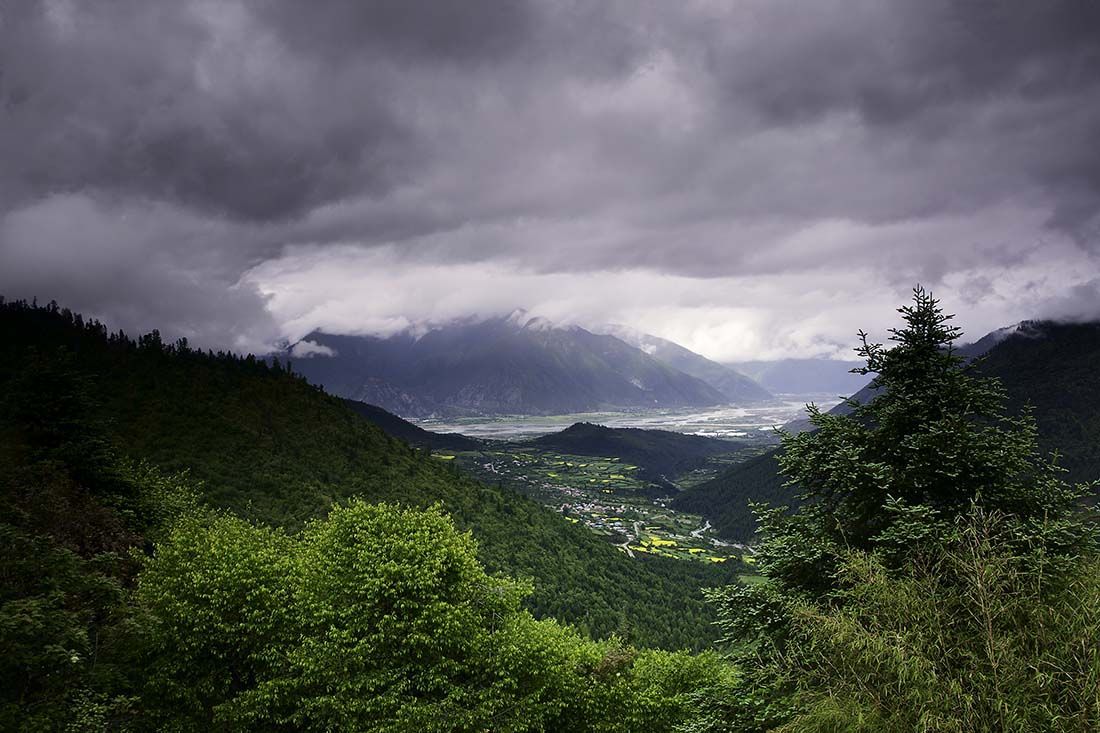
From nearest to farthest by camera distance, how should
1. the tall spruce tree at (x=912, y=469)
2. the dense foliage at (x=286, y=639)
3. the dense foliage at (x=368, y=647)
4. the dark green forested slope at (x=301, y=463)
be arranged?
the tall spruce tree at (x=912, y=469)
the dense foliage at (x=286, y=639)
the dense foliage at (x=368, y=647)
the dark green forested slope at (x=301, y=463)

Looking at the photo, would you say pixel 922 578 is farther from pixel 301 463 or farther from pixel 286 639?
pixel 301 463

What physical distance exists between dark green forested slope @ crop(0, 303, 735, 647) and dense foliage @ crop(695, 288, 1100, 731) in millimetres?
70628

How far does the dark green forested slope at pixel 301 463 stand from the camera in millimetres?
85062

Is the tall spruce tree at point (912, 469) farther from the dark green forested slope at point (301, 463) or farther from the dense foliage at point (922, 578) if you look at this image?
the dark green forested slope at point (301, 463)

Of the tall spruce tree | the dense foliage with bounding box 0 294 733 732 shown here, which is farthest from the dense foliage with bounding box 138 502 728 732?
the tall spruce tree

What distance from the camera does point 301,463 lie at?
99.1 meters

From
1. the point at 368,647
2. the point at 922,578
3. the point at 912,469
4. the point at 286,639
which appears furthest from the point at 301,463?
the point at 922,578

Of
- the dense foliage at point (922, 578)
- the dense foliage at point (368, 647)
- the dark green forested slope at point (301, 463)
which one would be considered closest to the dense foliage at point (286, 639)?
the dense foliage at point (368, 647)

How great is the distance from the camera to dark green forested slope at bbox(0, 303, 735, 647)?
85.1 meters

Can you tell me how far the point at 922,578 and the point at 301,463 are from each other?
342ft

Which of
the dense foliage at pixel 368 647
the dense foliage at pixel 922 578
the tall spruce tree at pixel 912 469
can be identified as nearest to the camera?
the dense foliage at pixel 922 578

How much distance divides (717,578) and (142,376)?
158761mm

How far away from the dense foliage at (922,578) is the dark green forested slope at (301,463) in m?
70.6

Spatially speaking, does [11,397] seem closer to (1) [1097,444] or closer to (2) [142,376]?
(2) [142,376]
